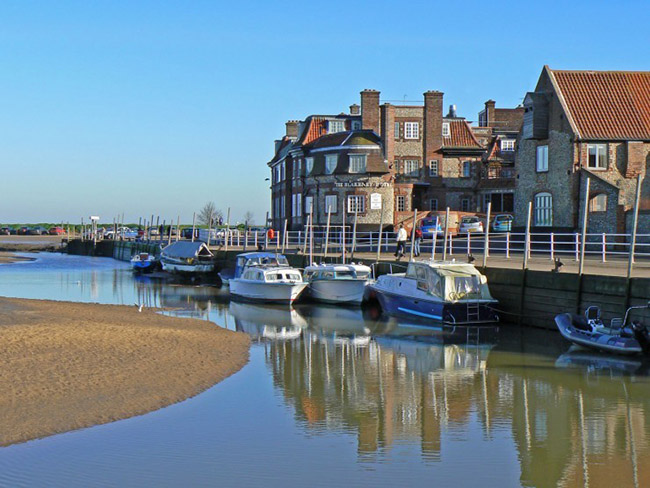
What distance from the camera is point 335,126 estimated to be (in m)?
71.9

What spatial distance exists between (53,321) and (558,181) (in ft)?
105

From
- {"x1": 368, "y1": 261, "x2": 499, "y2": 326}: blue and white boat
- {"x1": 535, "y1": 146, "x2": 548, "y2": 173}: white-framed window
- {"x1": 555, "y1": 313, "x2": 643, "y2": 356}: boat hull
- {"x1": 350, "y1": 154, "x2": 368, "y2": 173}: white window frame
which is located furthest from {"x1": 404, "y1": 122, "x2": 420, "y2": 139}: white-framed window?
{"x1": 555, "y1": 313, "x2": 643, "y2": 356}: boat hull

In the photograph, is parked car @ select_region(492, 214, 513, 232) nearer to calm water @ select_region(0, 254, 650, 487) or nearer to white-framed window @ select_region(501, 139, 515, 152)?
white-framed window @ select_region(501, 139, 515, 152)

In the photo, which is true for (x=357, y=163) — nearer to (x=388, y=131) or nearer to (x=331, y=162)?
(x=331, y=162)

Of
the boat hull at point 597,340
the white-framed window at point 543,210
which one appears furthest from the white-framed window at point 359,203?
the boat hull at point 597,340

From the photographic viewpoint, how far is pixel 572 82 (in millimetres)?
50156

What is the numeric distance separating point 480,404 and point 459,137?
54822mm

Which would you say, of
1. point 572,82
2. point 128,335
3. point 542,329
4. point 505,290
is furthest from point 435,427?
point 572,82

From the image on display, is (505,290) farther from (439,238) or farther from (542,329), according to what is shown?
(439,238)

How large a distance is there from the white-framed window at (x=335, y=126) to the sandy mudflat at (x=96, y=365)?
43.5 metres

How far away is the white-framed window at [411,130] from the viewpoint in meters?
68.6

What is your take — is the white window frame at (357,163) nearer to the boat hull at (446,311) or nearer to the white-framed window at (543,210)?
the white-framed window at (543,210)

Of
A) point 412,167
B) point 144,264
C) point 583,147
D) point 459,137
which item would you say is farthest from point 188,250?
point 459,137

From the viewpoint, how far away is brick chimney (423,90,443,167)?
6856 centimetres
